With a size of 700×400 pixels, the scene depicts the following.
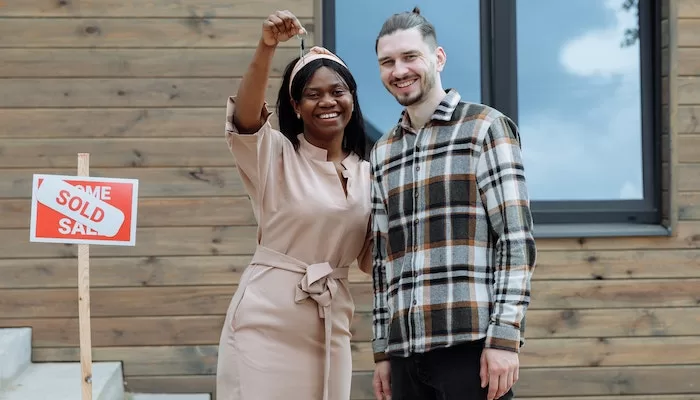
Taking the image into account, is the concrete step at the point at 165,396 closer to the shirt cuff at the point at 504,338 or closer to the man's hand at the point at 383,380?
the man's hand at the point at 383,380

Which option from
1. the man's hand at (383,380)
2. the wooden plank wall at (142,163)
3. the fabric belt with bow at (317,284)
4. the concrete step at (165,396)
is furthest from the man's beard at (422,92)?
the concrete step at (165,396)

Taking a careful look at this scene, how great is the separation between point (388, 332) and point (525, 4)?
241 centimetres

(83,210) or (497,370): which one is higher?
(83,210)

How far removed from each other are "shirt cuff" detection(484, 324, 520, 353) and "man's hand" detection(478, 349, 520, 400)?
11 mm

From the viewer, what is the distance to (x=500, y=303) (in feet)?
6.35

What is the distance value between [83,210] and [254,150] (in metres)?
0.58

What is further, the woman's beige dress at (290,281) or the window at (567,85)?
the window at (567,85)

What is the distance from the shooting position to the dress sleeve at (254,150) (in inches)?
90.4

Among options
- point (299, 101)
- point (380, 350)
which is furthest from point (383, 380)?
point (299, 101)

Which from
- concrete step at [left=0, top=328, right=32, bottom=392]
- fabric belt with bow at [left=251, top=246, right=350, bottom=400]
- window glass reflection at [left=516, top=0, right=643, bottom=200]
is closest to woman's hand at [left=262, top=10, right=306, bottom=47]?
fabric belt with bow at [left=251, top=246, right=350, bottom=400]

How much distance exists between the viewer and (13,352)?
3.54m

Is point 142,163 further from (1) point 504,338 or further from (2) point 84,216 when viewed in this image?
(1) point 504,338

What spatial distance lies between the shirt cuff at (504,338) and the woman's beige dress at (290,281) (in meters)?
0.60

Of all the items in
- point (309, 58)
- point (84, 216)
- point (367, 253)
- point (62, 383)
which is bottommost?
point (62, 383)
